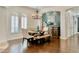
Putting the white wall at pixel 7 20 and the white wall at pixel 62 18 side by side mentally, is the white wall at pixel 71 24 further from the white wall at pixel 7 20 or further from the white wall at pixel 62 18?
the white wall at pixel 7 20

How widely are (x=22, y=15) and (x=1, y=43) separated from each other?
0.71 meters

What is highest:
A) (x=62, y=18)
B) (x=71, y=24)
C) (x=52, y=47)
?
(x=62, y=18)

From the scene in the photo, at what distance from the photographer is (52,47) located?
112 inches

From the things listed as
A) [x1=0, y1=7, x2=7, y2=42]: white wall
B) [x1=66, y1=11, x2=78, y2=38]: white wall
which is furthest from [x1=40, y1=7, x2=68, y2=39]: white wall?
[x1=0, y1=7, x2=7, y2=42]: white wall

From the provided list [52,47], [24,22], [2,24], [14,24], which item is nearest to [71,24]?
[52,47]

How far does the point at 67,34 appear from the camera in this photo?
294 cm

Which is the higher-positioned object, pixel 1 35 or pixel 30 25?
pixel 30 25

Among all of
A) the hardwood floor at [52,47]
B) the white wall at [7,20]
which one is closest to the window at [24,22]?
the white wall at [7,20]

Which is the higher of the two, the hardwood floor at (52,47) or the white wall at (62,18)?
the white wall at (62,18)

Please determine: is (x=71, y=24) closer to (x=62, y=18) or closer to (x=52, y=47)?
(x=62, y=18)

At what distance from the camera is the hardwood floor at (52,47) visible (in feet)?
9.14

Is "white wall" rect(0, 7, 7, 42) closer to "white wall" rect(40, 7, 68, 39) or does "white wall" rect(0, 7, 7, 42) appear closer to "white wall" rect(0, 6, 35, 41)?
"white wall" rect(0, 6, 35, 41)
